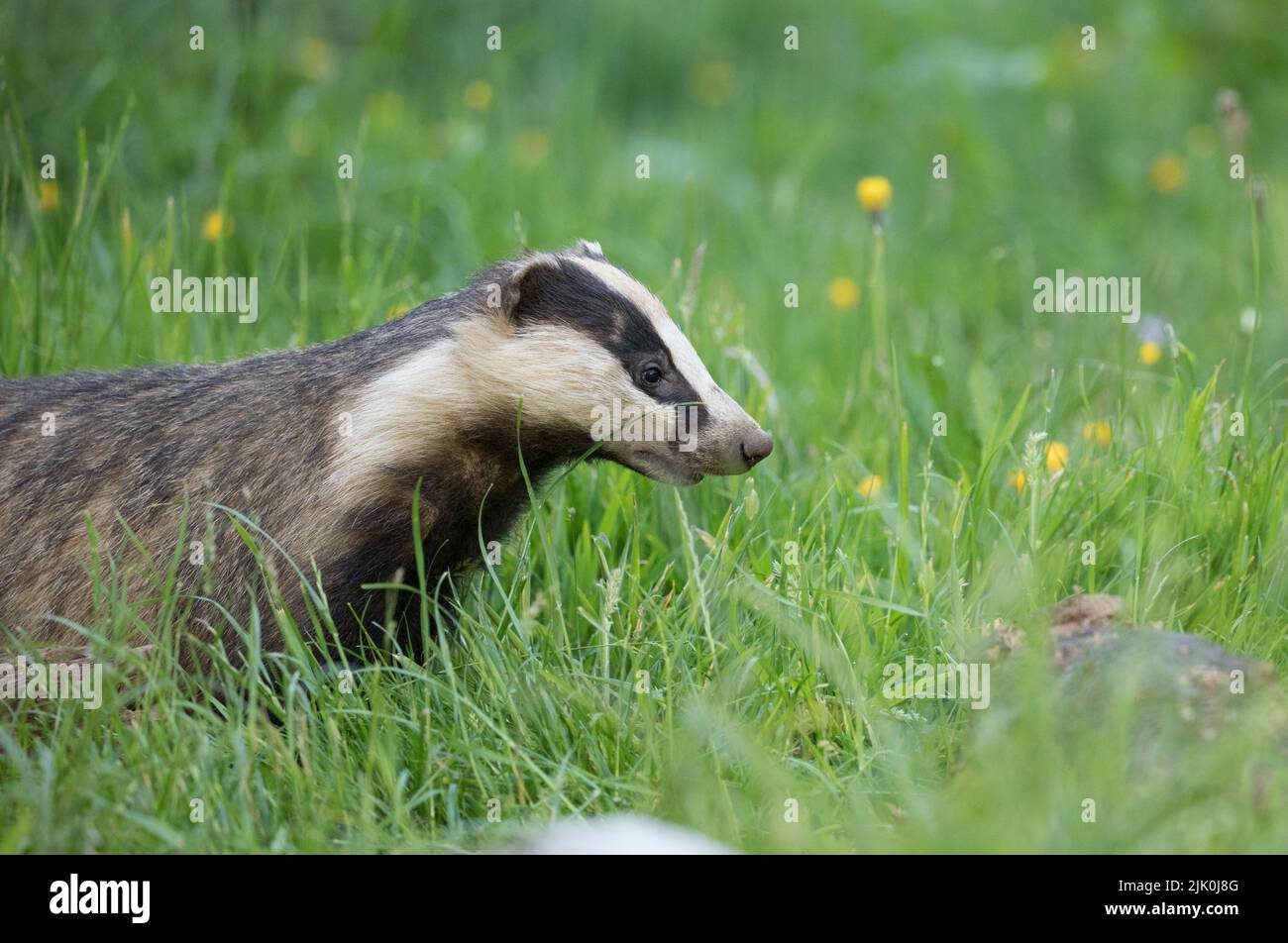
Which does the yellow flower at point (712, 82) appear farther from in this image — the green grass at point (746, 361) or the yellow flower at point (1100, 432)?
the yellow flower at point (1100, 432)

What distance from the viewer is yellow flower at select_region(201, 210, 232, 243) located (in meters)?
5.30

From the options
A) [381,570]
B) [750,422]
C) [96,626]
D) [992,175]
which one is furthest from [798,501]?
[992,175]

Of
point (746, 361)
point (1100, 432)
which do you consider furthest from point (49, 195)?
point (1100, 432)

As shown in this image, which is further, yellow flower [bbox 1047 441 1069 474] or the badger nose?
yellow flower [bbox 1047 441 1069 474]

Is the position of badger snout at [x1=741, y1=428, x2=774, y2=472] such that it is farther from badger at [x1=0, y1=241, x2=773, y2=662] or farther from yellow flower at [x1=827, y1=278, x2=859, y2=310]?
yellow flower at [x1=827, y1=278, x2=859, y2=310]

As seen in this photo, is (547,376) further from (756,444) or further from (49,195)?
(49,195)

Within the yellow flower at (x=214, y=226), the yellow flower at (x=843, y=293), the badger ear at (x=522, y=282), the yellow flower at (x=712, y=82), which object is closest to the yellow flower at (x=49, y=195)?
the yellow flower at (x=214, y=226)

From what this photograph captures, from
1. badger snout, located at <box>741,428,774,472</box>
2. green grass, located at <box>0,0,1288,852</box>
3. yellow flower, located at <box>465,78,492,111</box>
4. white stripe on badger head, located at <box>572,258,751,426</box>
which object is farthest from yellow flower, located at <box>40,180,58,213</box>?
badger snout, located at <box>741,428,774,472</box>

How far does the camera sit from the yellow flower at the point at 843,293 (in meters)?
6.77

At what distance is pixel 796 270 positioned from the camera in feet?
23.9

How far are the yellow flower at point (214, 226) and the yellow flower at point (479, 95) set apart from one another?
1.76m

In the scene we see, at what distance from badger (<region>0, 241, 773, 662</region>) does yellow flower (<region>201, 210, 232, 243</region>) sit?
4.52ft

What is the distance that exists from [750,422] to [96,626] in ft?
5.86
